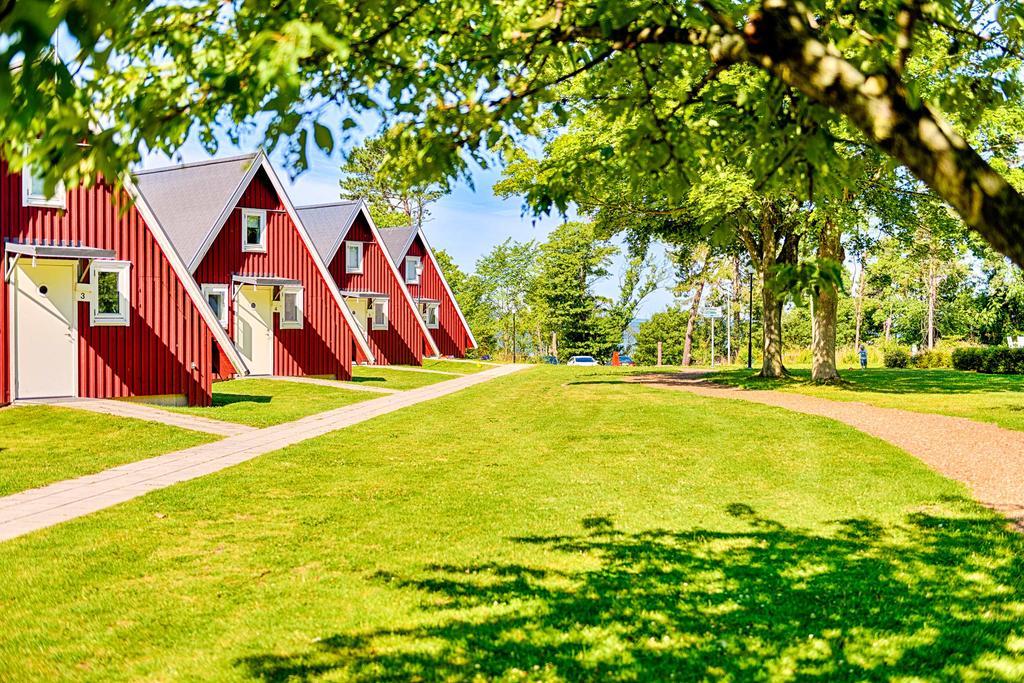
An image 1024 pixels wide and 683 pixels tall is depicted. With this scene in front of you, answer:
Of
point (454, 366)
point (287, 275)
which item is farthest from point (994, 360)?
point (287, 275)

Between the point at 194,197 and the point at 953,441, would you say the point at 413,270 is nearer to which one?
the point at 194,197

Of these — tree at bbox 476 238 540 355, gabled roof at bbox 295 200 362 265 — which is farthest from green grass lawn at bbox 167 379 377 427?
tree at bbox 476 238 540 355

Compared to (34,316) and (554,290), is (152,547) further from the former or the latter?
(554,290)

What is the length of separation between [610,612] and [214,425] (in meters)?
11.6

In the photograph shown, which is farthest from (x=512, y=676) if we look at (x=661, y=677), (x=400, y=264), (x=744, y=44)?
(x=400, y=264)

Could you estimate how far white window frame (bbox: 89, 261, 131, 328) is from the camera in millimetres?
17359

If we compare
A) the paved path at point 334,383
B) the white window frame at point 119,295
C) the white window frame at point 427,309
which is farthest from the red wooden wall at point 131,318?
the white window frame at point 427,309

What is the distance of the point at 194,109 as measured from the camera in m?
3.65

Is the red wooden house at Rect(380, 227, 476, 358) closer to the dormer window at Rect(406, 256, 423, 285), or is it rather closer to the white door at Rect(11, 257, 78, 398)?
the dormer window at Rect(406, 256, 423, 285)

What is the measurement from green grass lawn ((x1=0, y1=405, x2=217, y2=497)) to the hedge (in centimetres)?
3573

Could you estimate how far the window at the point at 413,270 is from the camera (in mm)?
41406

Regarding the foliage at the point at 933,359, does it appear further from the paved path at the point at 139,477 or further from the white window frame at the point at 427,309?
the paved path at the point at 139,477

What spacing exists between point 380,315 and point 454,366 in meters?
4.92

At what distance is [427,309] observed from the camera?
140 feet
